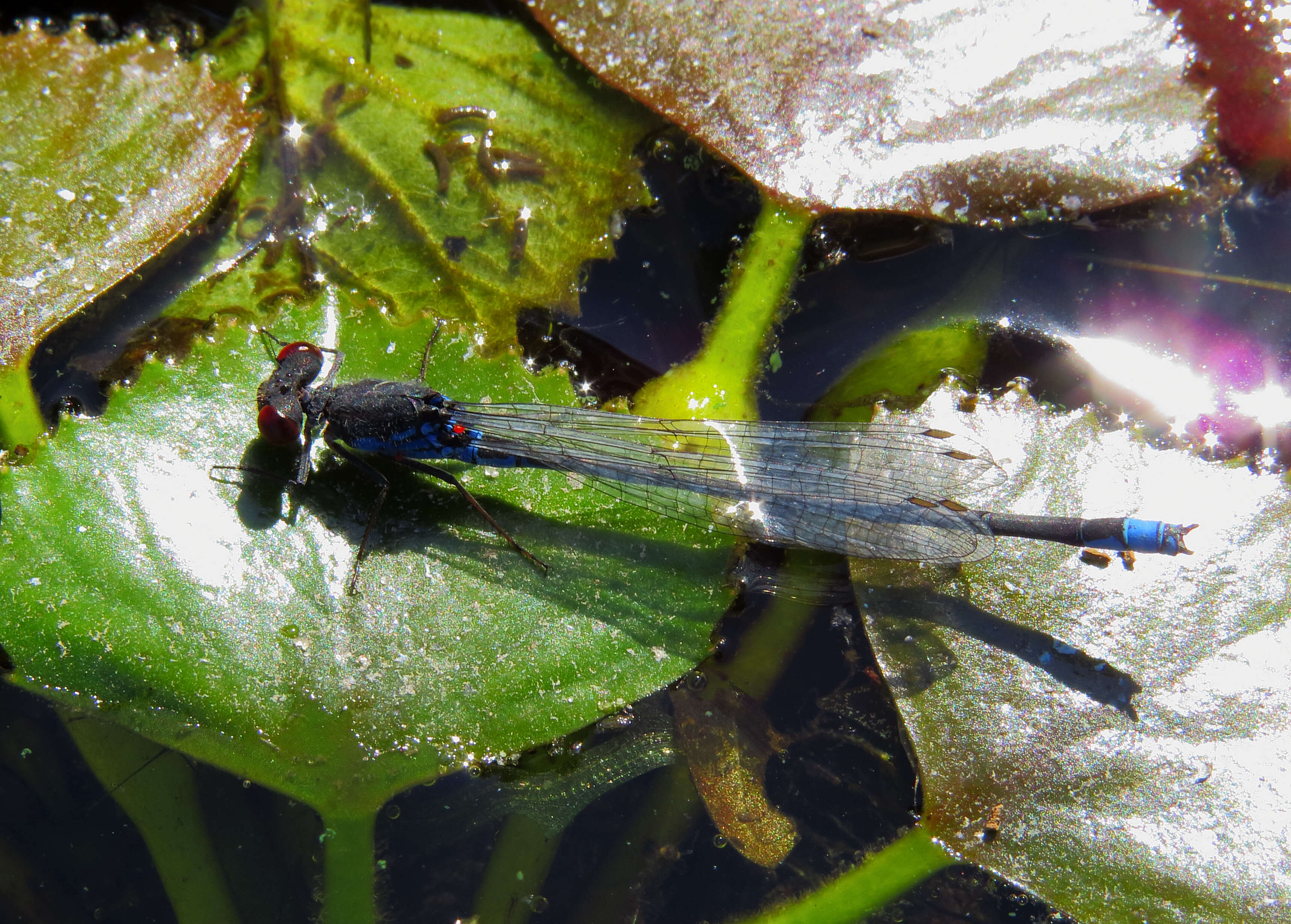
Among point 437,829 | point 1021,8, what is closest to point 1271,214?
point 1021,8

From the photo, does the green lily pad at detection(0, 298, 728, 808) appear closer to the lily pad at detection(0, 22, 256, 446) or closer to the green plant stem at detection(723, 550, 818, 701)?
the green plant stem at detection(723, 550, 818, 701)

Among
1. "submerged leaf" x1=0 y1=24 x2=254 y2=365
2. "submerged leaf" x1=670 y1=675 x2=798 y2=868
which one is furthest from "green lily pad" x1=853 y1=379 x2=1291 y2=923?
"submerged leaf" x1=0 y1=24 x2=254 y2=365

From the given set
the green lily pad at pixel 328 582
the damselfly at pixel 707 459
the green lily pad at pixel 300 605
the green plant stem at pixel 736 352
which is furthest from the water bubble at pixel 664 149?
the green lily pad at pixel 300 605

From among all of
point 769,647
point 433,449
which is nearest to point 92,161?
point 433,449

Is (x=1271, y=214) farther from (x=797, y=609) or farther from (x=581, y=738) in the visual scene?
(x=581, y=738)

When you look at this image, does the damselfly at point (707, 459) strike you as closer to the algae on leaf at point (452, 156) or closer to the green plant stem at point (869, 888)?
the algae on leaf at point (452, 156)

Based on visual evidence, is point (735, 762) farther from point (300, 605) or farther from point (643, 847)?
point (300, 605)
